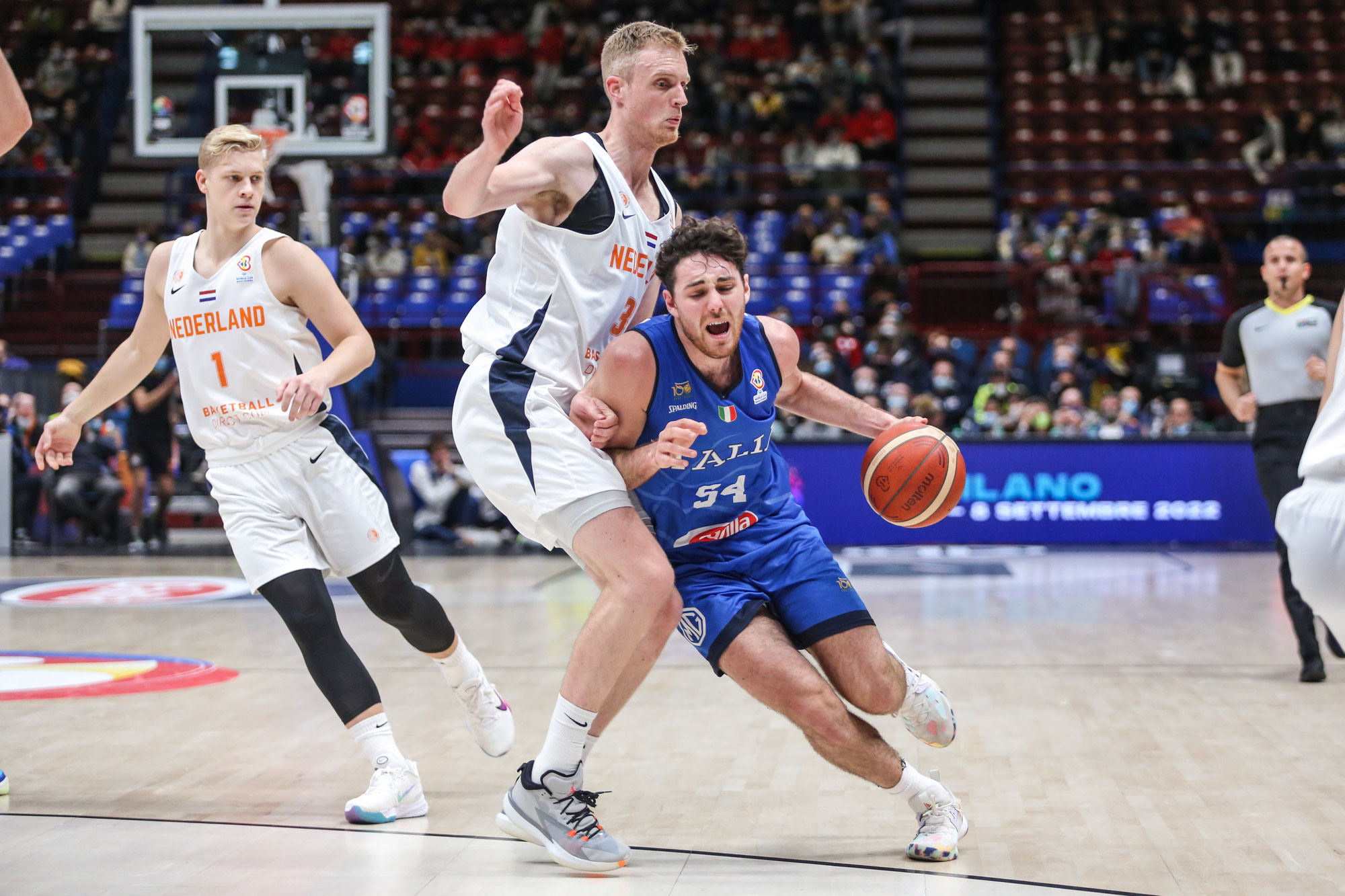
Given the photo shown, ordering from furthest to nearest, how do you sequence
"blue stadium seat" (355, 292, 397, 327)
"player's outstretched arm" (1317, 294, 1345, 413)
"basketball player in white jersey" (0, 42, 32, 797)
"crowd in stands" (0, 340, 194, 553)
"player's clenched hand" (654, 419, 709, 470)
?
"blue stadium seat" (355, 292, 397, 327) → "crowd in stands" (0, 340, 194, 553) → "player's clenched hand" (654, 419, 709, 470) → "basketball player in white jersey" (0, 42, 32, 797) → "player's outstretched arm" (1317, 294, 1345, 413)

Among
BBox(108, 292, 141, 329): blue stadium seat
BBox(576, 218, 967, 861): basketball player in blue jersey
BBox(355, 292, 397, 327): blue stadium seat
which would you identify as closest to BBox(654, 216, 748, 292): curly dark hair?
BBox(576, 218, 967, 861): basketball player in blue jersey

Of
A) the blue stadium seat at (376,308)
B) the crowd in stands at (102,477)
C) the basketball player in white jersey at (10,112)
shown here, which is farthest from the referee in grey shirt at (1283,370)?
the blue stadium seat at (376,308)

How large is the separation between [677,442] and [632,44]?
1187mm

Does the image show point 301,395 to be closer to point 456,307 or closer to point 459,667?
point 459,667

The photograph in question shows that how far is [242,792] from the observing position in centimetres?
405

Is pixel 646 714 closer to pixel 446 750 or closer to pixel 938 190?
pixel 446 750

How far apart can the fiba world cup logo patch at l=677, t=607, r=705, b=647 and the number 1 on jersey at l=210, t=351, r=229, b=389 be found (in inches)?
59.6

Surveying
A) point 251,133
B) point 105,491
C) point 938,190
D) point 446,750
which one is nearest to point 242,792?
point 446,750

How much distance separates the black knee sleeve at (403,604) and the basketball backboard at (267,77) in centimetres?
830

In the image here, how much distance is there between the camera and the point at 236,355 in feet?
13.0

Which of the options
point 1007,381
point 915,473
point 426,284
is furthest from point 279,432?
point 426,284

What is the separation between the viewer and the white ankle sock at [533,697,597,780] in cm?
337

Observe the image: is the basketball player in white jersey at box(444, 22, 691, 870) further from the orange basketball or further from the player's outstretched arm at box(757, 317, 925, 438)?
the orange basketball

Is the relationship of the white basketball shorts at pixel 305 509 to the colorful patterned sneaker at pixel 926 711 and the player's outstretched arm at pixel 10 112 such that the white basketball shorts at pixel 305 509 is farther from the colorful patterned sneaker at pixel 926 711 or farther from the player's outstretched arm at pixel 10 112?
the colorful patterned sneaker at pixel 926 711
